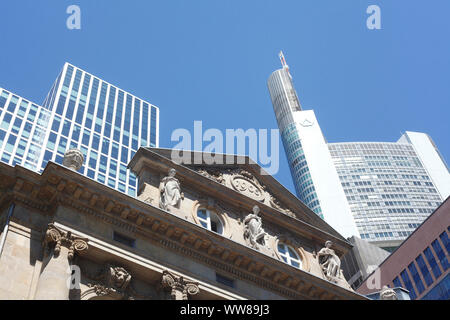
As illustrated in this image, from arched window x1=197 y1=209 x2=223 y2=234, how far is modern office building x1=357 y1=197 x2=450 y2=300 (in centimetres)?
5484

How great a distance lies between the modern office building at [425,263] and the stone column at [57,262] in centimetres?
6422

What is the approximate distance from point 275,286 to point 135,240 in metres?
7.77

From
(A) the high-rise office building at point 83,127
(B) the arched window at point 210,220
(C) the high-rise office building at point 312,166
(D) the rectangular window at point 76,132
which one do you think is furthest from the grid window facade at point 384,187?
(B) the arched window at point 210,220

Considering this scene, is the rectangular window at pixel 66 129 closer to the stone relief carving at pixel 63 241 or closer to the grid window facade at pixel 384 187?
the grid window facade at pixel 384 187

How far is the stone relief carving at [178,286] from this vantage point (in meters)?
22.3

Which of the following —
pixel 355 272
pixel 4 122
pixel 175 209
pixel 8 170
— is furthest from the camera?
pixel 4 122

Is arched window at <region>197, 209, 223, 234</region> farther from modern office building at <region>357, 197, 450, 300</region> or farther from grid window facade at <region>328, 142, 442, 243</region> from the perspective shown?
grid window facade at <region>328, 142, 442, 243</region>

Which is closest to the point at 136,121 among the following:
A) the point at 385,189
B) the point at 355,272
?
the point at 355,272

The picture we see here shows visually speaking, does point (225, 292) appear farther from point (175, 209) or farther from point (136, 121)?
point (136, 121)

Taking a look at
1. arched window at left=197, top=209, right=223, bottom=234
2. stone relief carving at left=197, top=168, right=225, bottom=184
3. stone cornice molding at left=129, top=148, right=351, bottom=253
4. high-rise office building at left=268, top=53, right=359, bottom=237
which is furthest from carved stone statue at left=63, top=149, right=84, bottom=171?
high-rise office building at left=268, top=53, right=359, bottom=237

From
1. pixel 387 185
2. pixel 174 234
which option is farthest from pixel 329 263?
pixel 387 185

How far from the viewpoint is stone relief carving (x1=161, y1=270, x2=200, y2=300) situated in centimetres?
2231

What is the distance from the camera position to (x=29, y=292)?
1925 centimetres

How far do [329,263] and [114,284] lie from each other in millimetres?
14184
